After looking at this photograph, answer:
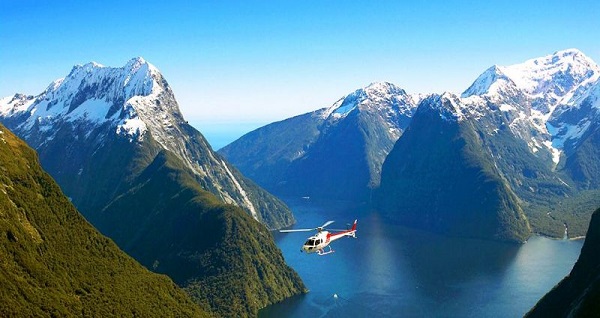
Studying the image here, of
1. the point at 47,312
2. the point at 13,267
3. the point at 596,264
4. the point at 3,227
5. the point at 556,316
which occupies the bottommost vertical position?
the point at 556,316

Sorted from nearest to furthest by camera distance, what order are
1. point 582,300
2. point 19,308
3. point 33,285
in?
point 582,300 → point 19,308 → point 33,285

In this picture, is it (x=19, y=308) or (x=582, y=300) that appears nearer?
(x=582, y=300)

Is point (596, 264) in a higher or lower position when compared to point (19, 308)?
lower

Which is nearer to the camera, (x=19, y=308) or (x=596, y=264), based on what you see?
(x=19, y=308)

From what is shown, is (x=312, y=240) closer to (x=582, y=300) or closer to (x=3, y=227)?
(x=582, y=300)

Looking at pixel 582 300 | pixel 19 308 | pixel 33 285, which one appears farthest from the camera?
pixel 33 285

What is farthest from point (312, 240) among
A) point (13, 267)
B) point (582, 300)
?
point (13, 267)

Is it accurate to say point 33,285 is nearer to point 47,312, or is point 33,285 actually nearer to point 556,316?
point 47,312

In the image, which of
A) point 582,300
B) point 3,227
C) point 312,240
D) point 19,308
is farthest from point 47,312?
point 582,300

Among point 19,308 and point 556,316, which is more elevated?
point 19,308
